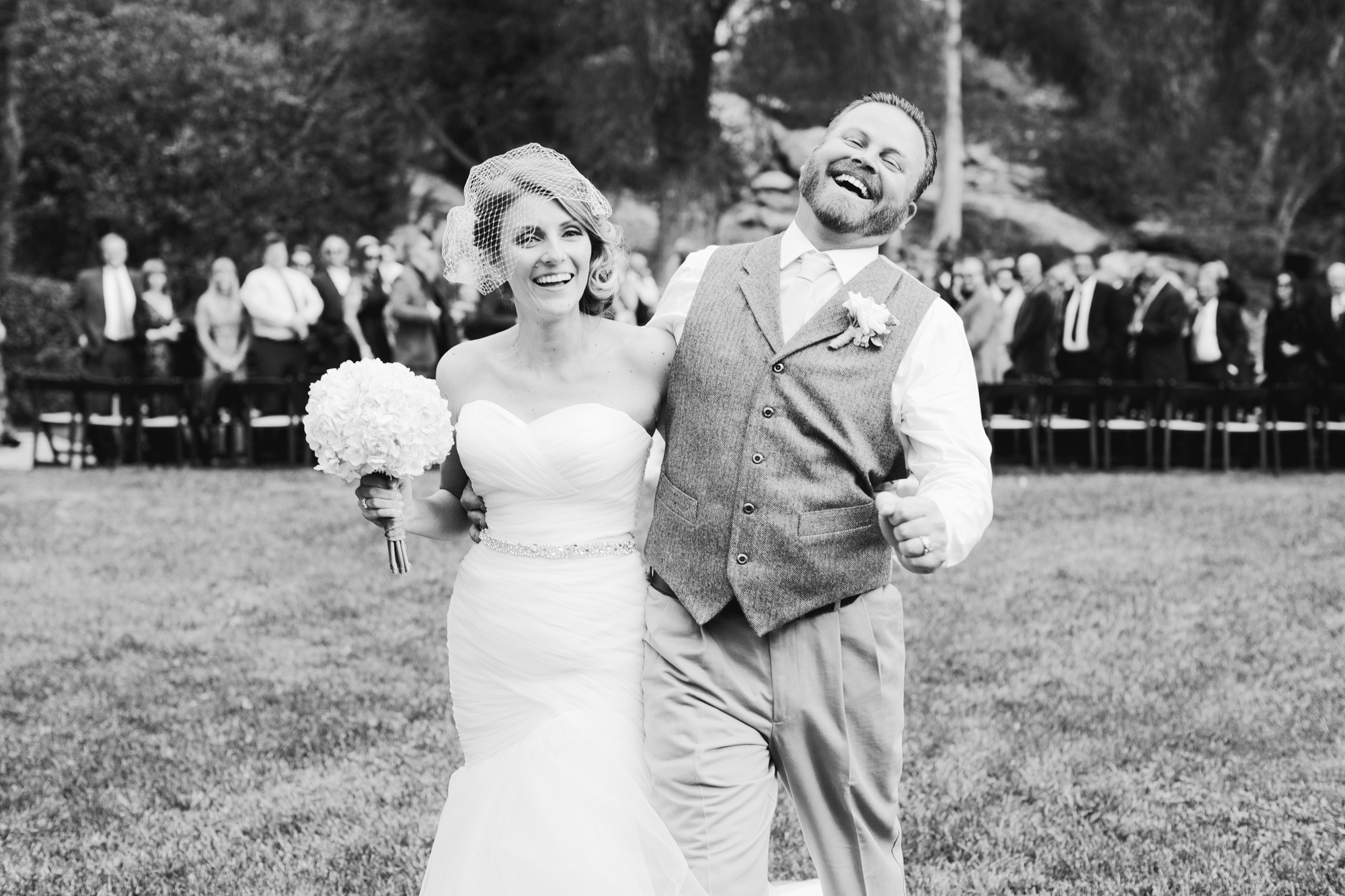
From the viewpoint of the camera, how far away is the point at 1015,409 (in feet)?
42.7

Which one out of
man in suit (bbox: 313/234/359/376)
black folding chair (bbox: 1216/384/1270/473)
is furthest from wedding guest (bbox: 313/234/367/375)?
black folding chair (bbox: 1216/384/1270/473)

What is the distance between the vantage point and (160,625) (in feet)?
22.9

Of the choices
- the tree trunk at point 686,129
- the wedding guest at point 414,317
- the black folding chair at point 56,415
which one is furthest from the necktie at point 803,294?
the tree trunk at point 686,129

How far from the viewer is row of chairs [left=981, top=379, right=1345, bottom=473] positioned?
40.9 ft

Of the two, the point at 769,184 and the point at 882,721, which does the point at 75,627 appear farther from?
the point at 769,184

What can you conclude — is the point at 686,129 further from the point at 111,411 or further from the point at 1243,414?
the point at 111,411

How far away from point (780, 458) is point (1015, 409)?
34.5 ft

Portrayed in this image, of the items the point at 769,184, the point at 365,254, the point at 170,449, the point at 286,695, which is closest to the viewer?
the point at 286,695

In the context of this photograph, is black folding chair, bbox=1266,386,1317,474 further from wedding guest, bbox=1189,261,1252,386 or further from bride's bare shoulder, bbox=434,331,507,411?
bride's bare shoulder, bbox=434,331,507,411

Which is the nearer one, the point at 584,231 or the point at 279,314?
the point at 584,231

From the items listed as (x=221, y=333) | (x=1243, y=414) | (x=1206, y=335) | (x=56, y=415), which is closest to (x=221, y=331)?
(x=221, y=333)

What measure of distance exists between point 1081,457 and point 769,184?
13261 millimetres

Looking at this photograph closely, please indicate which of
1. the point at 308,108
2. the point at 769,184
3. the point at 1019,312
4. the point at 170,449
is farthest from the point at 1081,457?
the point at 308,108

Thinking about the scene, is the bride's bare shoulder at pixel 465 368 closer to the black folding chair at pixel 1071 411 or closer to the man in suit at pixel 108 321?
the black folding chair at pixel 1071 411
